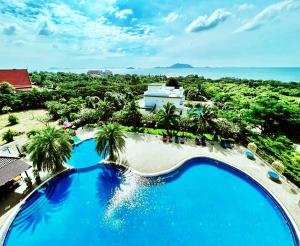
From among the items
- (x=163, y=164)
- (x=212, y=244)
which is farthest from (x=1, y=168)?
(x=212, y=244)

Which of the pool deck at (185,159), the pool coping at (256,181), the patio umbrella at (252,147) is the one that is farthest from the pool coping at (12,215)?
the patio umbrella at (252,147)

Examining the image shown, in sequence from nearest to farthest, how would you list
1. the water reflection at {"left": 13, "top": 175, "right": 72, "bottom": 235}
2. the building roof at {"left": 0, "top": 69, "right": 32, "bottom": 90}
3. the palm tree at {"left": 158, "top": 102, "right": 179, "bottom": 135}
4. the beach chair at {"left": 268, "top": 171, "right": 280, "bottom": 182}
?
the water reflection at {"left": 13, "top": 175, "right": 72, "bottom": 235}
the beach chair at {"left": 268, "top": 171, "right": 280, "bottom": 182}
the palm tree at {"left": 158, "top": 102, "right": 179, "bottom": 135}
the building roof at {"left": 0, "top": 69, "right": 32, "bottom": 90}

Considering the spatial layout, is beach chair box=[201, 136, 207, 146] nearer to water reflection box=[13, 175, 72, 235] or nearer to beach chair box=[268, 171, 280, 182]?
beach chair box=[268, 171, 280, 182]

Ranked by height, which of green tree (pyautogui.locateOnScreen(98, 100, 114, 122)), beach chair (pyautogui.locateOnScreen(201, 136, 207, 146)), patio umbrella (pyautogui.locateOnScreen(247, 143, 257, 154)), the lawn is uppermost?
green tree (pyautogui.locateOnScreen(98, 100, 114, 122))

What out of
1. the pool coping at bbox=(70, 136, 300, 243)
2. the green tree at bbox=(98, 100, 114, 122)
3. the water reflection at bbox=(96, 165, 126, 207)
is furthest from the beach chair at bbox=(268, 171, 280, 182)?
the green tree at bbox=(98, 100, 114, 122)

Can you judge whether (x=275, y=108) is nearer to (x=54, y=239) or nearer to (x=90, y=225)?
(x=90, y=225)

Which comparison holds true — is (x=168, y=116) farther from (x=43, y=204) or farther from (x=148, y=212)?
(x=43, y=204)
